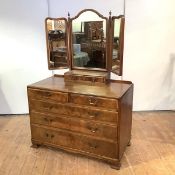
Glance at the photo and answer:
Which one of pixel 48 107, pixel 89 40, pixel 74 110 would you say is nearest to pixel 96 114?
pixel 74 110

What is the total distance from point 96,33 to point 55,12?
1043 millimetres

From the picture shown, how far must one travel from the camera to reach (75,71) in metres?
2.52

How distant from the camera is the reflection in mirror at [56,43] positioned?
98.8 inches

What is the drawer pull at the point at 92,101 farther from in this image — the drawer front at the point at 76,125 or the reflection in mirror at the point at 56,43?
the reflection in mirror at the point at 56,43

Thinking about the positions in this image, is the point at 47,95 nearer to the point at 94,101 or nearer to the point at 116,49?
the point at 94,101

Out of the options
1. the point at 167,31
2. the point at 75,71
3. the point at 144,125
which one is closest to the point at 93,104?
the point at 75,71

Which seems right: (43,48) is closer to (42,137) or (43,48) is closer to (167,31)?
(42,137)

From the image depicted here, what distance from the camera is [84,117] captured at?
2.12 m

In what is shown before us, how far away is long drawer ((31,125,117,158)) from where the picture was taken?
2.11 meters

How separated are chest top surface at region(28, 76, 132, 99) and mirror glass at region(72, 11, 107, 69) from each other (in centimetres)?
28

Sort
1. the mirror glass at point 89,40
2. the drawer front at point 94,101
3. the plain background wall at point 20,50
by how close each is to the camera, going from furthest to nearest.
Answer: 1. the plain background wall at point 20,50
2. the mirror glass at point 89,40
3. the drawer front at point 94,101

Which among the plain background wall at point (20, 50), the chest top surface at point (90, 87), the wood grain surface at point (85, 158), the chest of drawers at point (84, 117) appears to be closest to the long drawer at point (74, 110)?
the chest of drawers at point (84, 117)

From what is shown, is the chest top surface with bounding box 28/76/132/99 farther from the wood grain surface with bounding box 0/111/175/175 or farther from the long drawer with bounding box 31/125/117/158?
the wood grain surface with bounding box 0/111/175/175

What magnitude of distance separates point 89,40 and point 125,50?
1.00m
